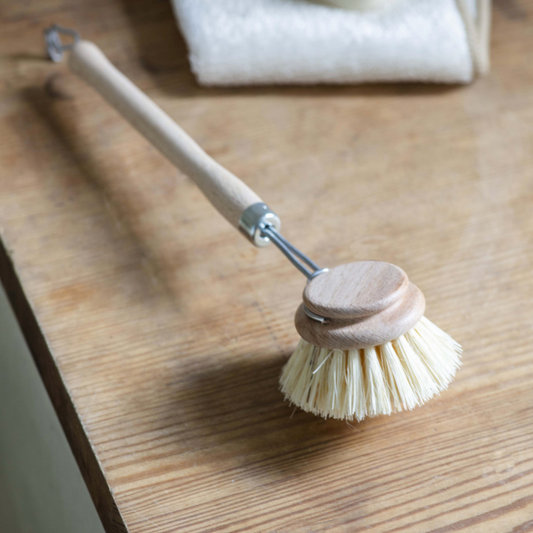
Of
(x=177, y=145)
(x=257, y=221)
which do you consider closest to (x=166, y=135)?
(x=177, y=145)

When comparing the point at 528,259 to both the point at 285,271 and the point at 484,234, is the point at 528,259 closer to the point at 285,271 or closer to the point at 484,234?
the point at 484,234

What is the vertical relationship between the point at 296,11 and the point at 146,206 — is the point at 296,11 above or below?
above

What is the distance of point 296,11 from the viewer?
769 mm

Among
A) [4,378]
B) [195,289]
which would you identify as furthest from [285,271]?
[4,378]

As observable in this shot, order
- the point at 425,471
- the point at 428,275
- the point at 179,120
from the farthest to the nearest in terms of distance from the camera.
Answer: the point at 179,120
the point at 428,275
the point at 425,471

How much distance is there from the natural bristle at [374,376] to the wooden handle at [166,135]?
155 mm

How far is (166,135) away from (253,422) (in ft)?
0.97

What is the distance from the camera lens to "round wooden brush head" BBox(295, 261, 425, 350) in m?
0.39

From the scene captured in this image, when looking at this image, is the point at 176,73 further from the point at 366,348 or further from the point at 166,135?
the point at 366,348

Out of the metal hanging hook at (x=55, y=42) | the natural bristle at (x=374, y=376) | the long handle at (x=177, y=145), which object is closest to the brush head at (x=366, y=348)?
the natural bristle at (x=374, y=376)

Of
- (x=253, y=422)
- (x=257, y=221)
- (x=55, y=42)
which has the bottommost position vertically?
(x=253, y=422)

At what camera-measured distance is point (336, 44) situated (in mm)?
753

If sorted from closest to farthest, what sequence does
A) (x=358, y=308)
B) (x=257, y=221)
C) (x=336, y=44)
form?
(x=358, y=308)
(x=257, y=221)
(x=336, y=44)

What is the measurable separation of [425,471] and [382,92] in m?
0.51
